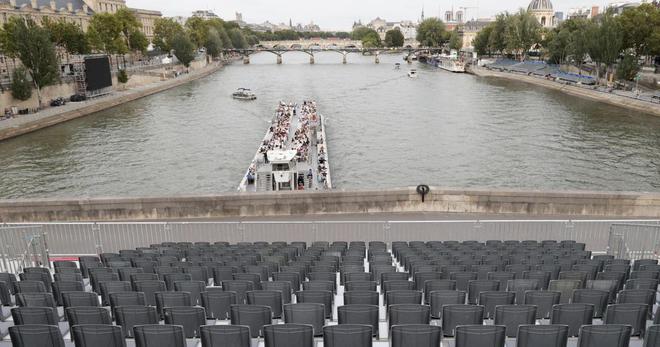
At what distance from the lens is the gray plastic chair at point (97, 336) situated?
5.89 m

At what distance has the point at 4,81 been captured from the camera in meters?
56.9

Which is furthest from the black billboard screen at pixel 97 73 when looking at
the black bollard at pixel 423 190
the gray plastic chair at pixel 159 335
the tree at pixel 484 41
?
the tree at pixel 484 41

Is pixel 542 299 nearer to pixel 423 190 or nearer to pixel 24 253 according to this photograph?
pixel 423 190

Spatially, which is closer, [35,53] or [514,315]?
[514,315]

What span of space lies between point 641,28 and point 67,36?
270 feet

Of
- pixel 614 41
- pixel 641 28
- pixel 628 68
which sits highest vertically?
pixel 641 28

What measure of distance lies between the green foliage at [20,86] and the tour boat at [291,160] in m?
26.7

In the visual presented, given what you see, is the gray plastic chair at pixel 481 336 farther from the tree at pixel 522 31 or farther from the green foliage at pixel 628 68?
the tree at pixel 522 31

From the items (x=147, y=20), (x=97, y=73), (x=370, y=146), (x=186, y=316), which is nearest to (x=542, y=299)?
(x=186, y=316)

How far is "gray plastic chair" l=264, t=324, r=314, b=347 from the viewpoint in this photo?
5855mm

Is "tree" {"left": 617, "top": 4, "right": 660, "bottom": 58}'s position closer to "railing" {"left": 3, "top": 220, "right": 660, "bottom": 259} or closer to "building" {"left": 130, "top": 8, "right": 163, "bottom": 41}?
"railing" {"left": 3, "top": 220, "right": 660, "bottom": 259}

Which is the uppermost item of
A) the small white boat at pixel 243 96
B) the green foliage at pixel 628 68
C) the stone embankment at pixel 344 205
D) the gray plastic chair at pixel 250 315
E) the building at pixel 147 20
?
the building at pixel 147 20

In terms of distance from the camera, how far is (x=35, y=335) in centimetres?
587

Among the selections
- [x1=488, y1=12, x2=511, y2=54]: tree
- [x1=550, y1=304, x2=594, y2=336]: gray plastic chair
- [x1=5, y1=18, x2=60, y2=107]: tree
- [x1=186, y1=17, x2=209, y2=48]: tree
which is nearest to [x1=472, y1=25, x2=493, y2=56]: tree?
[x1=488, y1=12, x2=511, y2=54]: tree
